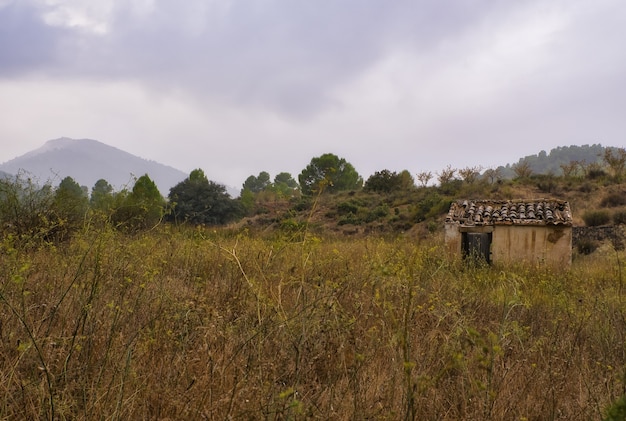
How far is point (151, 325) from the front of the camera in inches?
137

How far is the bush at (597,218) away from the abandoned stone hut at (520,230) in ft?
40.4

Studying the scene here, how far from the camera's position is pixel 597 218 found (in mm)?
23406

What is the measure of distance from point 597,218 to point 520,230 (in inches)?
567

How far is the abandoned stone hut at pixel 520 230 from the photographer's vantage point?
1212 centimetres

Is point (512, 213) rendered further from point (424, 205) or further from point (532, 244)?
point (424, 205)

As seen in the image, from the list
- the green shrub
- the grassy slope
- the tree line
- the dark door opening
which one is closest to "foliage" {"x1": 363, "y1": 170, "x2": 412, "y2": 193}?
the tree line

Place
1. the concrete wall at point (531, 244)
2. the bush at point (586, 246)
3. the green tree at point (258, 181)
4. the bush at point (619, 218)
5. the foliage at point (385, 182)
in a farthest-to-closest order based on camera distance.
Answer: the green tree at point (258, 181), the foliage at point (385, 182), the bush at point (619, 218), the bush at point (586, 246), the concrete wall at point (531, 244)

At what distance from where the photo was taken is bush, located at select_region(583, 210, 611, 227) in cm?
2334

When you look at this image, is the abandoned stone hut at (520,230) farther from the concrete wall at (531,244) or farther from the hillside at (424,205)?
the hillside at (424,205)

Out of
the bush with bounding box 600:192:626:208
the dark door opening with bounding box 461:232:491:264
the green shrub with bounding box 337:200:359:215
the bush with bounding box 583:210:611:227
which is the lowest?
the dark door opening with bounding box 461:232:491:264

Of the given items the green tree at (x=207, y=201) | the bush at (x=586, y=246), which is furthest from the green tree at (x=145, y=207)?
the green tree at (x=207, y=201)

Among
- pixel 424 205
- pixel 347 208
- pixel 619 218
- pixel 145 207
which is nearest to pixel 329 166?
pixel 347 208

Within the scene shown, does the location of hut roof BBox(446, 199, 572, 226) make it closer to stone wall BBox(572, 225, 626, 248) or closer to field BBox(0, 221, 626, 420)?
field BBox(0, 221, 626, 420)

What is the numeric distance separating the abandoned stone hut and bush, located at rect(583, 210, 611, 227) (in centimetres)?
1231
